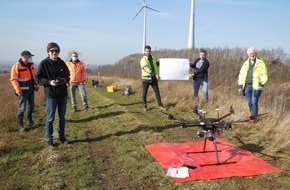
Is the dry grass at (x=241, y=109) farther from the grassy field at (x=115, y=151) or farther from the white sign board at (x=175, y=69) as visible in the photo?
the white sign board at (x=175, y=69)

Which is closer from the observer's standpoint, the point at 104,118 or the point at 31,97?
the point at 31,97

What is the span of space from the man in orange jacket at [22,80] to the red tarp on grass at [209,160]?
146 inches

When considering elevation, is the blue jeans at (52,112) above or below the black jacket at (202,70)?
below

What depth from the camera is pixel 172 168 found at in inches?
207

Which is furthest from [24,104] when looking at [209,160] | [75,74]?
[209,160]

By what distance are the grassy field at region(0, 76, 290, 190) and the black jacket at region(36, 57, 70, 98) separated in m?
1.13

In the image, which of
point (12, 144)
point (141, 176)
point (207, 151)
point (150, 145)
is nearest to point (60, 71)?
point (12, 144)

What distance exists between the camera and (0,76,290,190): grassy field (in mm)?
4910

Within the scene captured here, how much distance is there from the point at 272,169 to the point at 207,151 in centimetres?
139

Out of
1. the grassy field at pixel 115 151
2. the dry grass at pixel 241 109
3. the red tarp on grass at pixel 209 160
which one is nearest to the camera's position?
the grassy field at pixel 115 151

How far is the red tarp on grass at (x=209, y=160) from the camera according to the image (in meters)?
5.20

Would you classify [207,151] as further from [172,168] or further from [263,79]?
[263,79]

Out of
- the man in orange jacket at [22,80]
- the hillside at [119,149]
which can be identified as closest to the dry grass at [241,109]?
the hillside at [119,149]

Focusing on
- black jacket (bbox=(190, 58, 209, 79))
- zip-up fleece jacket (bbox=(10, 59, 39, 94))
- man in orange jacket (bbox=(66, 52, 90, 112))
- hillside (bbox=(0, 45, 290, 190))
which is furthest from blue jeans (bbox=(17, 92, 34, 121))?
black jacket (bbox=(190, 58, 209, 79))
